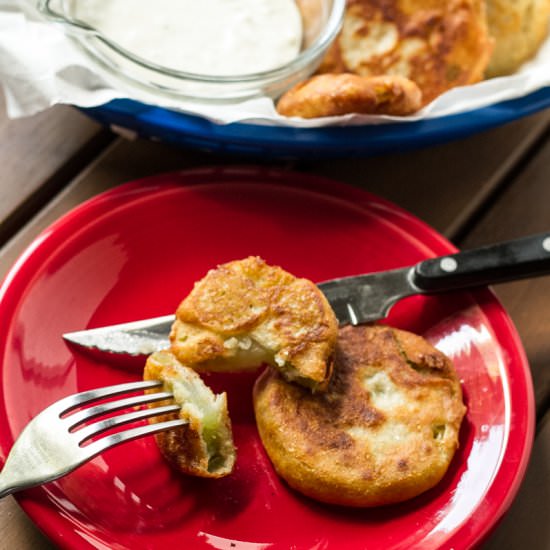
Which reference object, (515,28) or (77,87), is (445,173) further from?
(77,87)

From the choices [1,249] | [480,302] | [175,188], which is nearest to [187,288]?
[175,188]

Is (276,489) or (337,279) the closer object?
(276,489)

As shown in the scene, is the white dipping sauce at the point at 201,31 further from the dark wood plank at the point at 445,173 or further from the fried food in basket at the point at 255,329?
the fried food in basket at the point at 255,329

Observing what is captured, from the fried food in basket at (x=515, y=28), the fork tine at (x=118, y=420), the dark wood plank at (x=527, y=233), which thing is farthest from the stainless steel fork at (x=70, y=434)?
the fried food in basket at (x=515, y=28)

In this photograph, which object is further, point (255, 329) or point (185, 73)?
point (185, 73)

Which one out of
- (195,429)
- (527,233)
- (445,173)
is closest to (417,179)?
(445,173)

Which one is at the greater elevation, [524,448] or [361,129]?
[361,129]

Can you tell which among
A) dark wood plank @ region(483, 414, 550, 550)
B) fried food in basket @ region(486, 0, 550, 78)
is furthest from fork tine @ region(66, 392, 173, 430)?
fried food in basket @ region(486, 0, 550, 78)

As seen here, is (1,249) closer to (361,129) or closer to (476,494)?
(361,129)
